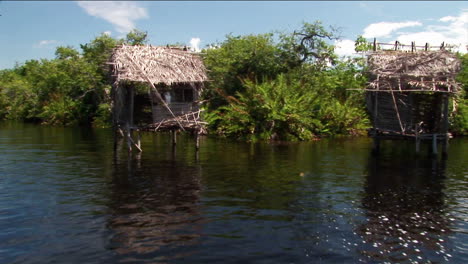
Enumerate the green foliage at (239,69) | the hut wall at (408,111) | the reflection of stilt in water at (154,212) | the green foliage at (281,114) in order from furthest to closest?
the green foliage at (239,69) < the green foliage at (281,114) < the hut wall at (408,111) < the reflection of stilt in water at (154,212)

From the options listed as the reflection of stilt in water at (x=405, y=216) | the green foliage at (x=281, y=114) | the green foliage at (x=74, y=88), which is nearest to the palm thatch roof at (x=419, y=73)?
the reflection of stilt in water at (x=405, y=216)

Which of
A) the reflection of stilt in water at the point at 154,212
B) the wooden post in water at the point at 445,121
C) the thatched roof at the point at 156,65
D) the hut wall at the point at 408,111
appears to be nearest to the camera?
the reflection of stilt in water at the point at 154,212

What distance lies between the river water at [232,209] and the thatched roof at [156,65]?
3674 millimetres

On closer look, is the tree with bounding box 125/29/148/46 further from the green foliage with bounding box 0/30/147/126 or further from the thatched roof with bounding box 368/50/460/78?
the thatched roof with bounding box 368/50/460/78

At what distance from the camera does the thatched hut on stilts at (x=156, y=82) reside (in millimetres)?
18094

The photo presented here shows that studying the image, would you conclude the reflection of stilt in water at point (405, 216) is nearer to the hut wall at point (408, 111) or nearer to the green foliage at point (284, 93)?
the hut wall at point (408, 111)

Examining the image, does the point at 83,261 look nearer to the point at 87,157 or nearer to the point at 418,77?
the point at 87,157

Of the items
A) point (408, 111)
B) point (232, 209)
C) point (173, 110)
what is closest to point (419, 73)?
point (408, 111)

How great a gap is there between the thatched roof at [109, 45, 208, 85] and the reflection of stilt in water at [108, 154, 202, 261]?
409 centimetres

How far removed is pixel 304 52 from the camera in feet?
100

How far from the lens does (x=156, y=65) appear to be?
1895cm

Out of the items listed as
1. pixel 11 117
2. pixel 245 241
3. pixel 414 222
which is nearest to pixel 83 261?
pixel 245 241

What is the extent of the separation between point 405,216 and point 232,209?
4341 millimetres

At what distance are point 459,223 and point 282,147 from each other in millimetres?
13993
